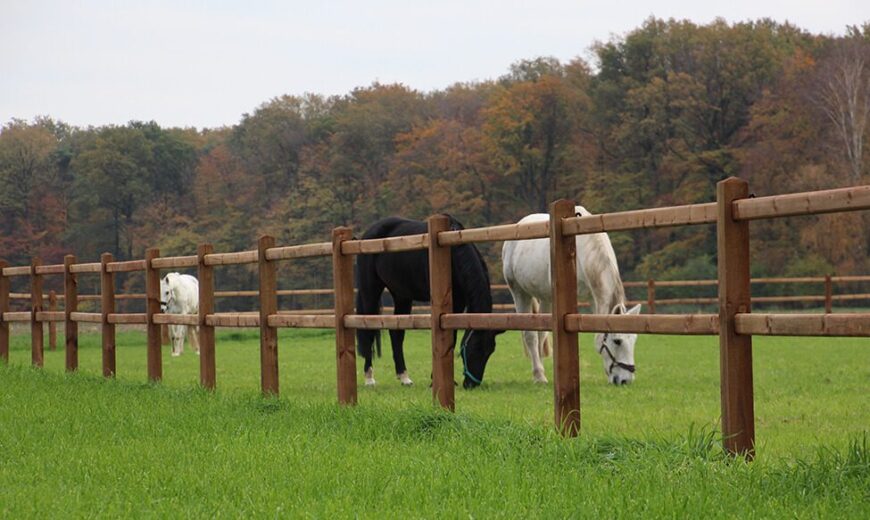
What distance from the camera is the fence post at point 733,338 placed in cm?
493

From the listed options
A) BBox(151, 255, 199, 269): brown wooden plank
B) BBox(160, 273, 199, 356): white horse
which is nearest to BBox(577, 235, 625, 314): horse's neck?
BBox(151, 255, 199, 269): brown wooden plank

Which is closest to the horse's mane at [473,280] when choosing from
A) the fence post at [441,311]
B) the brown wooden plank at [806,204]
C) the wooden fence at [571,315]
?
the wooden fence at [571,315]

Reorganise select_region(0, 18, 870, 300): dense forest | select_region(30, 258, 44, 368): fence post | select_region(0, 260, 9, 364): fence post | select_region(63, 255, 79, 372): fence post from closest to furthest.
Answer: select_region(63, 255, 79, 372): fence post, select_region(30, 258, 44, 368): fence post, select_region(0, 260, 9, 364): fence post, select_region(0, 18, 870, 300): dense forest

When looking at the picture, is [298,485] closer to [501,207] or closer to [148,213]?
[501,207]

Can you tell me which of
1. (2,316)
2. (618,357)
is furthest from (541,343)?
(2,316)

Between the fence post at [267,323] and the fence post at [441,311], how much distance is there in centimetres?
211

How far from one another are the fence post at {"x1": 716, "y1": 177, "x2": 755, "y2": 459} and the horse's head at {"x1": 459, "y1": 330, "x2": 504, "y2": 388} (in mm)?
5322

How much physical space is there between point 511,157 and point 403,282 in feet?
116

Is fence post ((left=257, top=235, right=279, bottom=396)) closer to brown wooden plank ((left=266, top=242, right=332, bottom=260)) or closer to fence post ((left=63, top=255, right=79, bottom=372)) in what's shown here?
brown wooden plank ((left=266, top=242, right=332, bottom=260))

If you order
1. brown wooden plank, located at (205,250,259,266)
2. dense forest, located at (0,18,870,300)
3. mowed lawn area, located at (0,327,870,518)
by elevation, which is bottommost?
mowed lawn area, located at (0,327,870,518)

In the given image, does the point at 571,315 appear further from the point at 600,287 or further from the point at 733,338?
the point at 600,287

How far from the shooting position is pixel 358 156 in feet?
178

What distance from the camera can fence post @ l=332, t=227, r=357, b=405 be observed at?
802cm

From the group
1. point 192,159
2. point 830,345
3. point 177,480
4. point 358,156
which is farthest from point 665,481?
point 192,159
